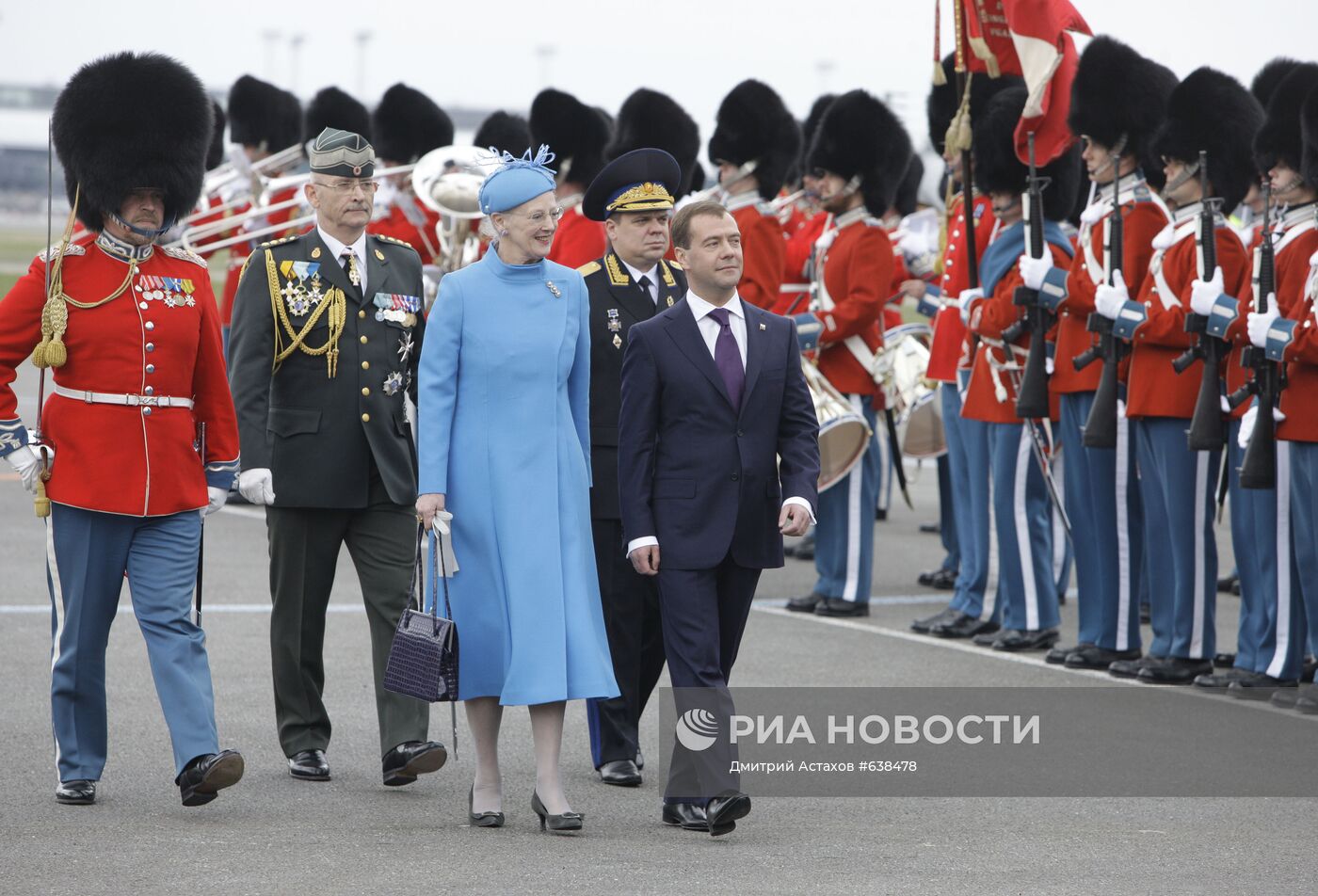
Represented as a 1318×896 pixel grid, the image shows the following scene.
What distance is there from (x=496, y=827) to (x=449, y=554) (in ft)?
2.46

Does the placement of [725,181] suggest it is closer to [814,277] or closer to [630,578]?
[814,277]

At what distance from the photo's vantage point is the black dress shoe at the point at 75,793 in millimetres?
5609

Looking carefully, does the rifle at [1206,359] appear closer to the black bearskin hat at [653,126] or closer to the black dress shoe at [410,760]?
the black dress shoe at [410,760]

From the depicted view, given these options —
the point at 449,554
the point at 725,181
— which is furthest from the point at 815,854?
the point at 725,181

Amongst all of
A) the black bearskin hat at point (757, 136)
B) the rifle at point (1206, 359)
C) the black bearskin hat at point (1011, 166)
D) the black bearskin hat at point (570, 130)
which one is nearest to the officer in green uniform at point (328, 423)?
the rifle at point (1206, 359)

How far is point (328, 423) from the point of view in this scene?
6.13 m

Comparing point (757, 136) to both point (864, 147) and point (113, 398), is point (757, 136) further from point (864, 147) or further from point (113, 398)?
point (113, 398)

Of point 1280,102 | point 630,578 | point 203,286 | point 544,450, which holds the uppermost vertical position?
point 1280,102

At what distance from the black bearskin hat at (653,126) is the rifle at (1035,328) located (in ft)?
8.36

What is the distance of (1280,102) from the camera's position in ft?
24.4

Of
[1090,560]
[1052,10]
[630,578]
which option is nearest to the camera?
[630,578]

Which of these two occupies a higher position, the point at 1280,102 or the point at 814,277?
the point at 1280,102

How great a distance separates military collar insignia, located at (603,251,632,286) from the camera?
636cm

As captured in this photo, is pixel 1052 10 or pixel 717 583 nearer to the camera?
pixel 717 583
